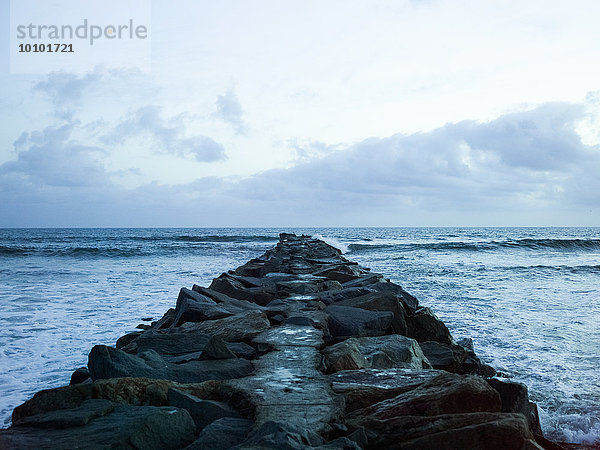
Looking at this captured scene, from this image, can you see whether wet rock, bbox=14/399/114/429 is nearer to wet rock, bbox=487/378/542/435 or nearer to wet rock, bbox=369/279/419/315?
wet rock, bbox=487/378/542/435

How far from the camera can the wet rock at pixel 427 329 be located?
4.64m

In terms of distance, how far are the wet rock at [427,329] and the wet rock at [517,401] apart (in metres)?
1.65

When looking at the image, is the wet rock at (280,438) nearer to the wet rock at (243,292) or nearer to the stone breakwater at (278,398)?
the stone breakwater at (278,398)

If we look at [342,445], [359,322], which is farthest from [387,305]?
[342,445]

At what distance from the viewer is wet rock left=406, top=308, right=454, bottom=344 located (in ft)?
15.2

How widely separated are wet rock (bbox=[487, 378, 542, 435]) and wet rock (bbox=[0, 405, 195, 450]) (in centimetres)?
192

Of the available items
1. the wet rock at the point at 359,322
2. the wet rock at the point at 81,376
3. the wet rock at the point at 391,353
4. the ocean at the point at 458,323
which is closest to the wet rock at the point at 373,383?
the wet rock at the point at 391,353

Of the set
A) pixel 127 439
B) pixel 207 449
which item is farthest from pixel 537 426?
pixel 127 439

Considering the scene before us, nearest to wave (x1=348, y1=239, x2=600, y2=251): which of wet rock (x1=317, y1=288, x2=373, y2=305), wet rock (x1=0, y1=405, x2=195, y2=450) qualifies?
wet rock (x1=317, y1=288, x2=373, y2=305)

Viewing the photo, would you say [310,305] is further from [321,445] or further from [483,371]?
[321,445]

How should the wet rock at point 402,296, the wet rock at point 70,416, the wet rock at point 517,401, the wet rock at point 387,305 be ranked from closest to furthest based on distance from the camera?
the wet rock at point 70,416
the wet rock at point 517,401
the wet rock at point 387,305
the wet rock at point 402,296

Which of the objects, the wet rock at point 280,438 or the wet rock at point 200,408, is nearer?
the wet rock at point 280,438

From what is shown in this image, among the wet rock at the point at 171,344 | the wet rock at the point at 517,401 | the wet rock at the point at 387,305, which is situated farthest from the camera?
the wet rock at the point at 387,305

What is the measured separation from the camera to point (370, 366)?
306 centimetres
